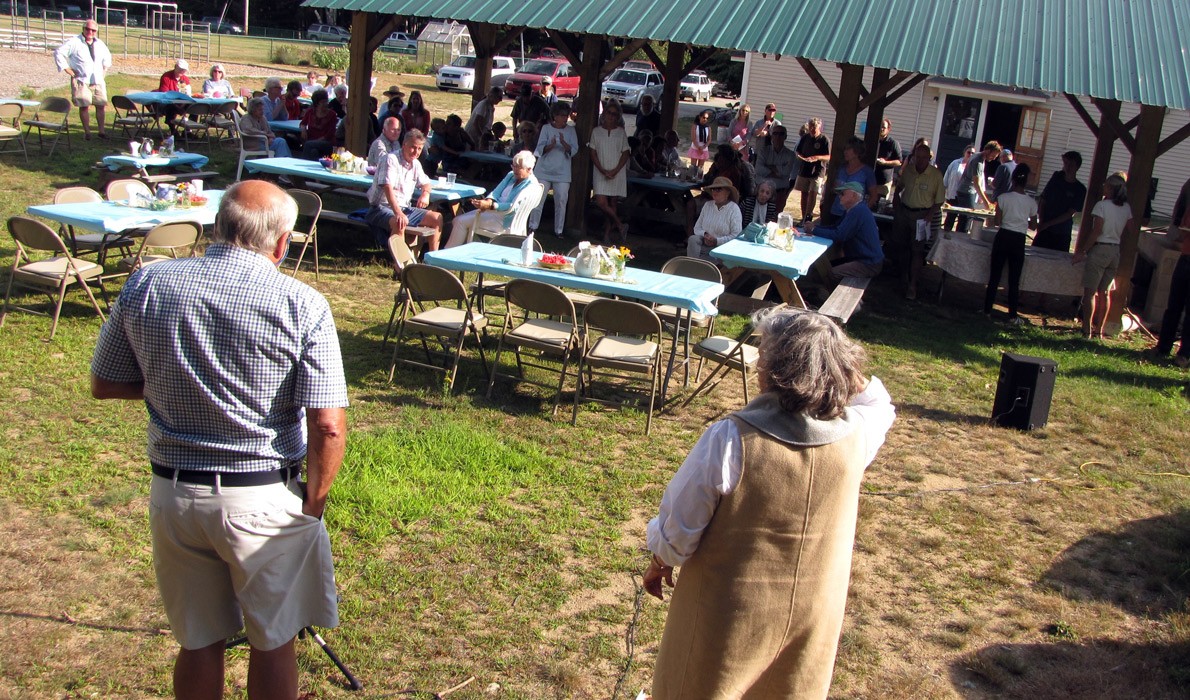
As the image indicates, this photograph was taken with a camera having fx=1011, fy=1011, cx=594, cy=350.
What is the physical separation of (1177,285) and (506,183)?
20.0 ft

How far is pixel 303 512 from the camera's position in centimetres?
273

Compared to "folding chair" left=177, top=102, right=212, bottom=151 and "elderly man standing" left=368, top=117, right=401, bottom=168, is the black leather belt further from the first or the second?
"folding chair" left=177, top=102, right=212, bottom=151

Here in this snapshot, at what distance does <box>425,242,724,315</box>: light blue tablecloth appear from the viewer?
6.47 m

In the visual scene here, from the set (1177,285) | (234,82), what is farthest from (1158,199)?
(234,82)

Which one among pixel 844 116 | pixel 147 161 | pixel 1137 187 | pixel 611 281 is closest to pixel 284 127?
pixel 147 161

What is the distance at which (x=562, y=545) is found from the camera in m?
4.70

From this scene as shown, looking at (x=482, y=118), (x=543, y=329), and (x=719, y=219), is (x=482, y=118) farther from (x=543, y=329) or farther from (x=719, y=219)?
(x=543, y=329)

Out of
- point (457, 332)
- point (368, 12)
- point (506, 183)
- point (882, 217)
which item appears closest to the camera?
point (457, 332)

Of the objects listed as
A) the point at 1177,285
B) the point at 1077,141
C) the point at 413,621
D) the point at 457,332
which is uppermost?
the point at 1077,141

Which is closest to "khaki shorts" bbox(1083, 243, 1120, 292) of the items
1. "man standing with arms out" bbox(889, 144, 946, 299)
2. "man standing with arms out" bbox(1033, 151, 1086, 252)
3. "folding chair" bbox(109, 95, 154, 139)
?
"man standing with arms out" bbox(1033, 151, 1086, 252)

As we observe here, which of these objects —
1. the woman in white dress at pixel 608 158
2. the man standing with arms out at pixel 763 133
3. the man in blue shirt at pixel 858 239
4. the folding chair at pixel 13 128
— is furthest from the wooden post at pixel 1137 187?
the folding chair at pixel 13 128

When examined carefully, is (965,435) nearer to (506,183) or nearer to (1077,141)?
(506,183)

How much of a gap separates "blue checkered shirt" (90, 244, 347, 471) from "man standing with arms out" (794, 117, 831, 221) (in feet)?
39.9

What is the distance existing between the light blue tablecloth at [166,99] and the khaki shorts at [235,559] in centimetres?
1406
